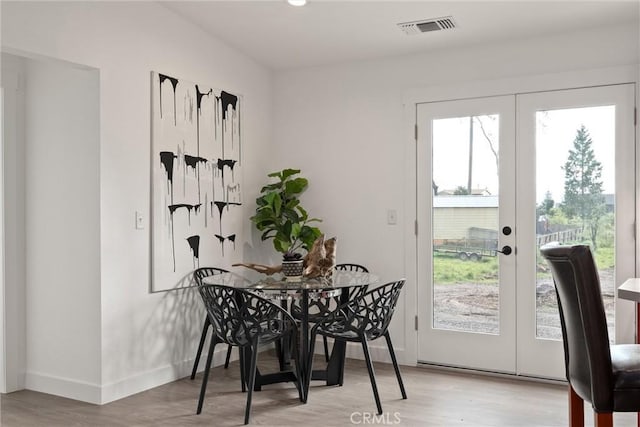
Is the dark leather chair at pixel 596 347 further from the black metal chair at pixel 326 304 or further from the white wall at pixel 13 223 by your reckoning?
the white wall at pixel 13 223

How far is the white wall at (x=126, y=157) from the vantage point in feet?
11.0

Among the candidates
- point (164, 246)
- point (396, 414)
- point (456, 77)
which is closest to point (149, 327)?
point (164, 246)

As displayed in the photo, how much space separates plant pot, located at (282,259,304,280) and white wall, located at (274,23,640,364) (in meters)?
1.06

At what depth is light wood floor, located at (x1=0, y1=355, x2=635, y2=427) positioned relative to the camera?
10.5ft

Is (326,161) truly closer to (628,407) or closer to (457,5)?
(457,5)

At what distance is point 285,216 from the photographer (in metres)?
4.76

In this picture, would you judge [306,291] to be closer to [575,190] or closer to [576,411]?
[576,411]

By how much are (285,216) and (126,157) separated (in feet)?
4.86

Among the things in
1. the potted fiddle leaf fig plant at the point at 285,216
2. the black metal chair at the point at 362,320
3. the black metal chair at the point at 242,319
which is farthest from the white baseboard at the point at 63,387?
the potted fiddle leaf fig plant at the point at 285,216

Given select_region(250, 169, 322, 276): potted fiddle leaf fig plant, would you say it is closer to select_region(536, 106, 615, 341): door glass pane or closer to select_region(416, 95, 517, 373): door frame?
select_region(416, 95, 517, 373): door frame

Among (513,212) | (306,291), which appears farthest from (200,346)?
(513,212)

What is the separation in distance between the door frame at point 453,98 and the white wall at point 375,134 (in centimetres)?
1

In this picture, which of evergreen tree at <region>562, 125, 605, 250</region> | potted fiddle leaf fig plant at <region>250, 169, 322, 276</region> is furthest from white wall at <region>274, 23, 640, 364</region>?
evergreen tree at <region>562, 125, 605, 250</region>

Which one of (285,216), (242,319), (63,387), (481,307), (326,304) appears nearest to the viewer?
(242,319)
